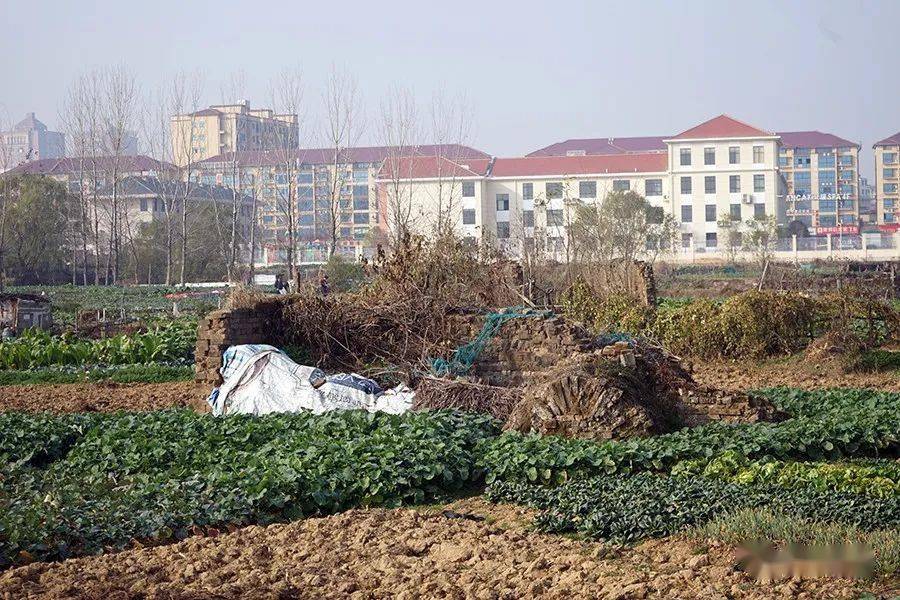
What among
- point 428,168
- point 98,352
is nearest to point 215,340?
point 98,352

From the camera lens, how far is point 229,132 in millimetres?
91812

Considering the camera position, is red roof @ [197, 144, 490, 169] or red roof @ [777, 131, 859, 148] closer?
red roof @ [197, 144, 490, 169]

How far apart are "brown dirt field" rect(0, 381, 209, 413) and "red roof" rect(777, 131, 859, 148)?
99206 mm

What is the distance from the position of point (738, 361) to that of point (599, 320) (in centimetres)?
358

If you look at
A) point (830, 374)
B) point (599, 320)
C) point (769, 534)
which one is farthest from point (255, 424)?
point (599, 320)

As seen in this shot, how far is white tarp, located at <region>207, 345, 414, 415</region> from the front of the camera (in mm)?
13039

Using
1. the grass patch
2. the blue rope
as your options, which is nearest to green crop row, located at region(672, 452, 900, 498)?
the grass patch

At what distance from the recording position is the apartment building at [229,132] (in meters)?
51.4

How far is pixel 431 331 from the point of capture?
1537cm

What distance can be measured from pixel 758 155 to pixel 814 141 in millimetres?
41956

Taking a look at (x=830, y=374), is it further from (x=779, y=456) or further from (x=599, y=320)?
(x=779, y=456)

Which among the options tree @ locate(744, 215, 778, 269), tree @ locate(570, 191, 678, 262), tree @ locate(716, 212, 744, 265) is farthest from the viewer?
tree @ locate(716, 212, 744, 265)

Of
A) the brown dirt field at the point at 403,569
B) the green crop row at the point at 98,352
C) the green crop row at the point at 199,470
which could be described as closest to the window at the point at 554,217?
the green crop row at the point at 98,352

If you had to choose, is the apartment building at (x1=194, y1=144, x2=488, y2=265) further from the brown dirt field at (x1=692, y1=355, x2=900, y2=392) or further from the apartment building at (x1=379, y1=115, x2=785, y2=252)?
the brown dirt field at (x1=692, y1=355, x2=900, y2=392)
